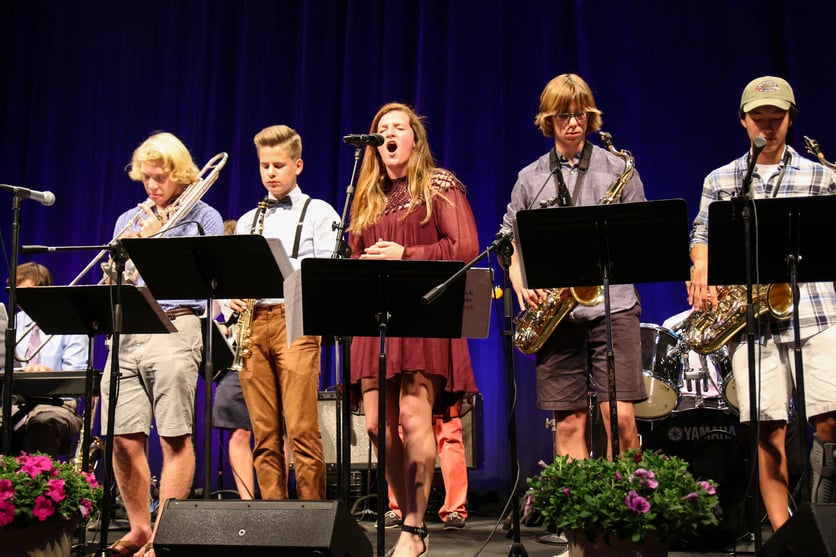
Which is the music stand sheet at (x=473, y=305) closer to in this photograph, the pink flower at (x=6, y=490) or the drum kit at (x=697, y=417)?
the pink flower at (x=6, y=490)

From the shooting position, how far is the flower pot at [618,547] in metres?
3.00

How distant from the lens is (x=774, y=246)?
346cm

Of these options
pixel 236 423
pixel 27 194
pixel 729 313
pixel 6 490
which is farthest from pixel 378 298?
pixel 236 423

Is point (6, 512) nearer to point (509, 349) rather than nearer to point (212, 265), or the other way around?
point (212, 265)

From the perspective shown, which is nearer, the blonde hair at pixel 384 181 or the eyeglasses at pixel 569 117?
the blonde hair at pixel 384 181

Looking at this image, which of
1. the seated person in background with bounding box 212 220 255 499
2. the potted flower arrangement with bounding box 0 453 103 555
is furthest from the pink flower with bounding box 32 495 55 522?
the seated person in background with bounding box 212 220 255 499

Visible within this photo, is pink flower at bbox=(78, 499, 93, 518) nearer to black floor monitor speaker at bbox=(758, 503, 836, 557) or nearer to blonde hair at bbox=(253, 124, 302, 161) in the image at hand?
blonde hair at bbox=(253, 124, 302, 161)

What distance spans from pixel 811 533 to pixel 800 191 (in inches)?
72.2

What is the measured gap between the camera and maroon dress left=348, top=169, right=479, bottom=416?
384 cm

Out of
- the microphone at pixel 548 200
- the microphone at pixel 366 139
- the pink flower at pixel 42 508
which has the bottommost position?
the pink flower at pixel 42 508

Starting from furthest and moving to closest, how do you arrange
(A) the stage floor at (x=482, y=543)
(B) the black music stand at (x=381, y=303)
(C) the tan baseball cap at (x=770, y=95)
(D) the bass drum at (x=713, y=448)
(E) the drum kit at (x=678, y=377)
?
(E) the drum kit at (x=678, y=377)
(D) the bass drum at (x=713, y=448)
(A) the stage floor at (x=482, y=543)
(C) the tan baseball cap at (x=770, y=95)
(B) the black music stand at (x=381, y=303)

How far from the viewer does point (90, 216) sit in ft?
28.3

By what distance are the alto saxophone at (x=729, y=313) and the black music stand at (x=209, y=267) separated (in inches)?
81.7

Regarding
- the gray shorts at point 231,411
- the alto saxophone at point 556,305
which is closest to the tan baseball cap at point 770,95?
the alto saxophone at point 556,305
